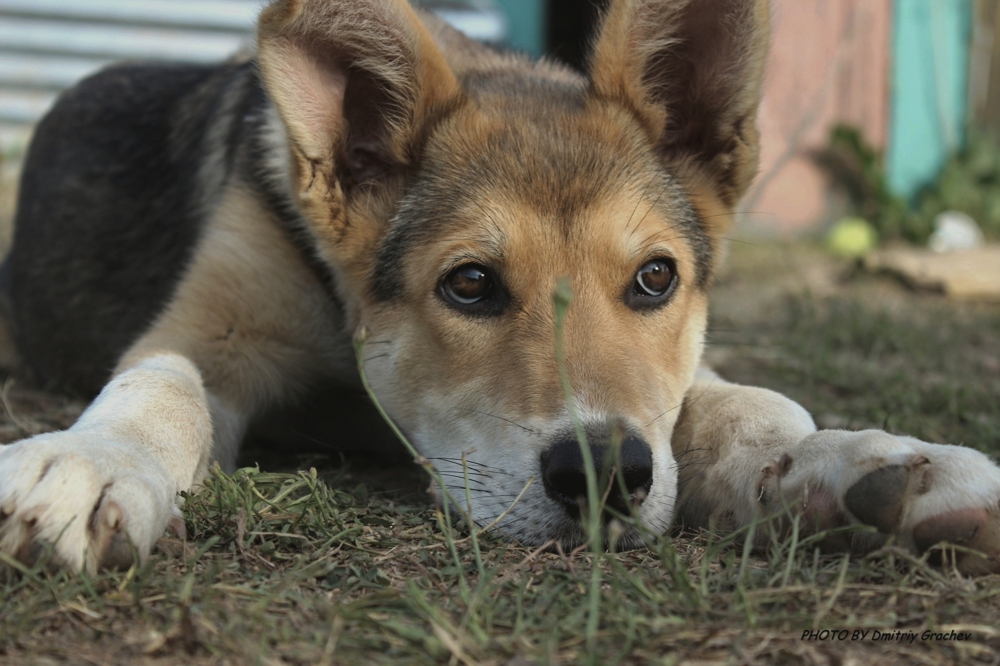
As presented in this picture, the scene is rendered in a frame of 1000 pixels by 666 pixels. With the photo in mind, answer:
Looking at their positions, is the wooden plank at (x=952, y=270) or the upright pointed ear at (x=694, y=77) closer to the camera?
the upright pointed ear at (x=694, y=77)

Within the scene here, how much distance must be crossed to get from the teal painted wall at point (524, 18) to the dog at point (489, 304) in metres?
7.40

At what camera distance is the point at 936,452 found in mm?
2559

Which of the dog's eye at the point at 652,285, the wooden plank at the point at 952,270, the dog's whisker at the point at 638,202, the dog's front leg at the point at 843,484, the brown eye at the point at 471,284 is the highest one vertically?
the dog's whisker at the point at 638,202

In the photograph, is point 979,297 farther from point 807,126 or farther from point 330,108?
point 330,108

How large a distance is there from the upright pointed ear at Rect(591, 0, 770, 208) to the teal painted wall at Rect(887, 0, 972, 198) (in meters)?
7.92

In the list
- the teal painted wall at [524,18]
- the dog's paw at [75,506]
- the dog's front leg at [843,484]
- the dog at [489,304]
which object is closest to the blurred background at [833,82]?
the teal painted wall at [524,18]

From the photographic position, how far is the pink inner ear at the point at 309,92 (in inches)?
129

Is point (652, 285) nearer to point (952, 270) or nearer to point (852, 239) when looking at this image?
point (952, 270)

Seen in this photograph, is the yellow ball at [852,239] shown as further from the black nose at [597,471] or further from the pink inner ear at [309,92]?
the black nose at [597,471]

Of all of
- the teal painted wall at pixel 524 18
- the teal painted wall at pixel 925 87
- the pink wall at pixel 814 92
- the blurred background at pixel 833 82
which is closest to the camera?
the pink wall at pixel 814 92

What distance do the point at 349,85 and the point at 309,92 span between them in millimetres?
201

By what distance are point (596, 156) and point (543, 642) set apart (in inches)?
73.8

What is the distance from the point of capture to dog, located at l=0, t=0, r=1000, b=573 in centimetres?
252

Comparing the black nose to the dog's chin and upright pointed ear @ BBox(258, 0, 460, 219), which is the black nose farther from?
upright pointed ear @ BBox(258, 0, 460, 219)
